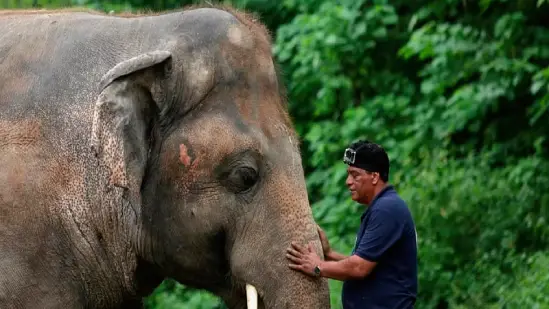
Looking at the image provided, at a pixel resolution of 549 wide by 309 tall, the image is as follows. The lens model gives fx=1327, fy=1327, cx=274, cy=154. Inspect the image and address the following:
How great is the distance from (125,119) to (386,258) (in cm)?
122

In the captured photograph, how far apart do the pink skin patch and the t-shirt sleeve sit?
0.79 metres

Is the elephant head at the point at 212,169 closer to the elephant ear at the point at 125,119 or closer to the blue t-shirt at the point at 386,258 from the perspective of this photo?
the elephant ear at the point at 125,119

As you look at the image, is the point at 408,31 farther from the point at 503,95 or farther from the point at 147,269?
the point at 147,269

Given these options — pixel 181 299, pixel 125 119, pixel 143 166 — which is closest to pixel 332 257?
pixel 143 166

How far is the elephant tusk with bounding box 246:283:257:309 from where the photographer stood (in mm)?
5004

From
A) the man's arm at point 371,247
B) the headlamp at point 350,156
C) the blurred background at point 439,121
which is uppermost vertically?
the headlamp at point 350,156

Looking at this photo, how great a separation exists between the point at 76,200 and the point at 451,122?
4.37 m

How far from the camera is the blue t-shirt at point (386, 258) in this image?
210 inches

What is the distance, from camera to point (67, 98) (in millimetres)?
5094

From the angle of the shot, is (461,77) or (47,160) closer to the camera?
(47,160)

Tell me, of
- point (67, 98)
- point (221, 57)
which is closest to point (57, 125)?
point (67, 98)

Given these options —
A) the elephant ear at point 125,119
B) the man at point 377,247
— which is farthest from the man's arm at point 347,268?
the elephant ear at point 125,119

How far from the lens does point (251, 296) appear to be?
502 cm

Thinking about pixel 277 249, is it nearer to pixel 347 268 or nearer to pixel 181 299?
pixel 347 268
